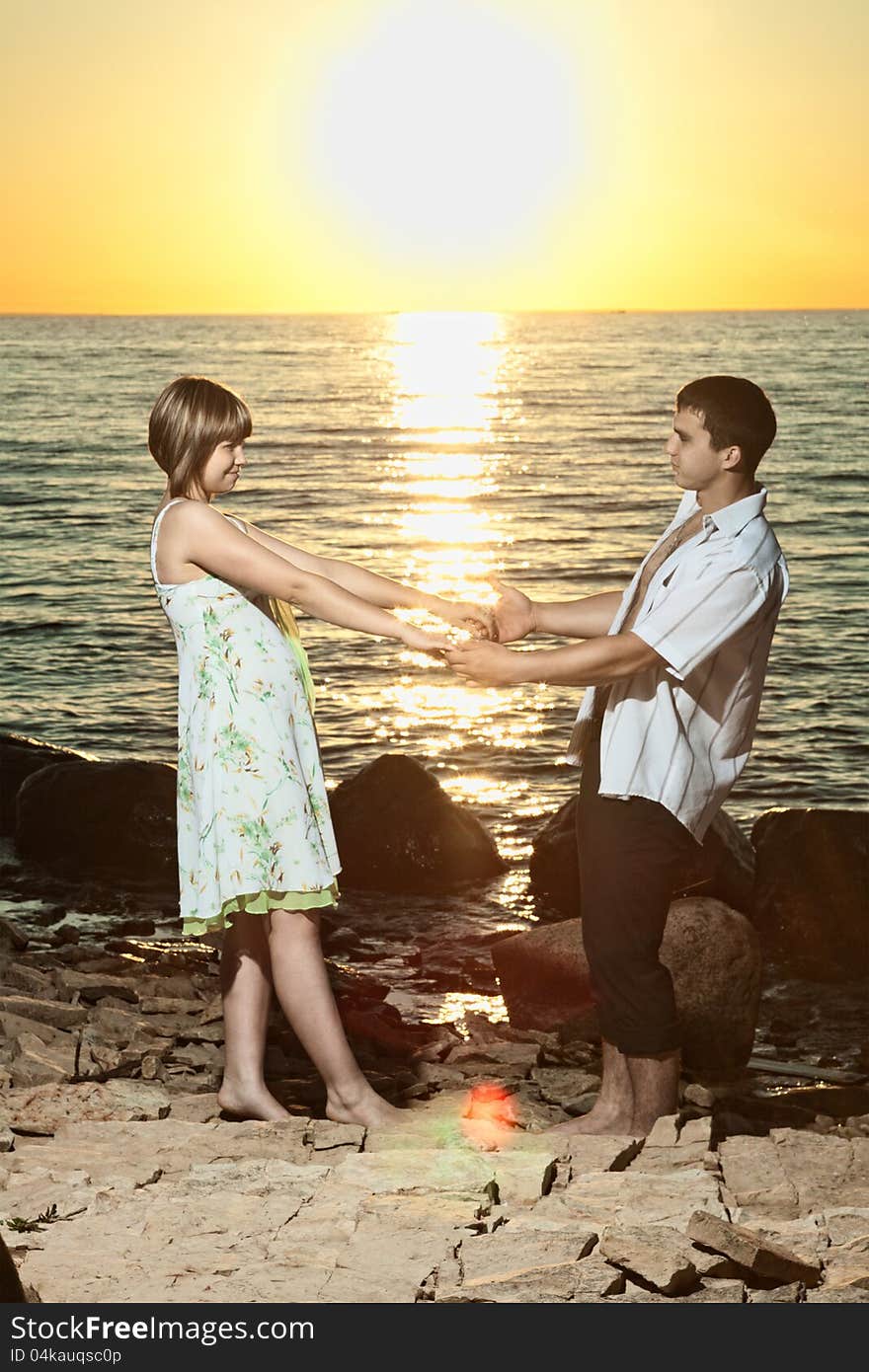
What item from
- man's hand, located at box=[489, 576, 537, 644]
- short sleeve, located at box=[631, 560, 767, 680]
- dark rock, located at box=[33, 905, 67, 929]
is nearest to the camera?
short sleeve, located at box=[631, 560, 767, 680]

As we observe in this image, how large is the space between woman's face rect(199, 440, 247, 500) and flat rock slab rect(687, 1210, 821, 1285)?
8.12 feet

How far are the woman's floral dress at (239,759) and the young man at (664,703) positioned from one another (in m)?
0.72

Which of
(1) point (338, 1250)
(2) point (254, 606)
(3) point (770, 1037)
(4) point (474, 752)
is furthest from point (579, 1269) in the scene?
(4) point (474, 752)

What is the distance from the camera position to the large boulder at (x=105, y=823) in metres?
10.8

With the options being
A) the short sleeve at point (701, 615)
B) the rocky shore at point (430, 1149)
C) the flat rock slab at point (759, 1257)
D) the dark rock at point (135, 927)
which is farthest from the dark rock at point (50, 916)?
the flat rock slab at point (759, 1257)

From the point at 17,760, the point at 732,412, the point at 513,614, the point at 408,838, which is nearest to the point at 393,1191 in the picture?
the point at 513,614

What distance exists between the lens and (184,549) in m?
4.65

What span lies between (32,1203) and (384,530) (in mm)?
25978

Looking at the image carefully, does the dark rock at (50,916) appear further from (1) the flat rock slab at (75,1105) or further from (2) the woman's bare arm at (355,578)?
(2) the woman's bare arm at (355,578)

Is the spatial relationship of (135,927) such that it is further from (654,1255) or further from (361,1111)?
(654,1255)

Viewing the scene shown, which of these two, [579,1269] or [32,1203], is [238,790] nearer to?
[32,1203]

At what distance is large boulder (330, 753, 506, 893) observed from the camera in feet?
34.7

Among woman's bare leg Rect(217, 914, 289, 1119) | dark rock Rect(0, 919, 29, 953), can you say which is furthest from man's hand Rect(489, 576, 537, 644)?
dark rock Rect(0, 919, 29, 953)

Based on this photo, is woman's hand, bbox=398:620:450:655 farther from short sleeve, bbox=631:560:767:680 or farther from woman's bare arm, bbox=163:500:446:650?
short sleeve, bbox=631:560:767:680
